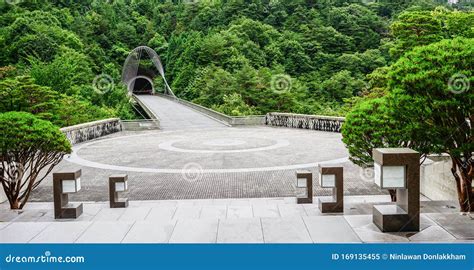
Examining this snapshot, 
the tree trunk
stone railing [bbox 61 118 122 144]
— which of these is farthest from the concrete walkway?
stone railing [bbox 61 118 122 144]

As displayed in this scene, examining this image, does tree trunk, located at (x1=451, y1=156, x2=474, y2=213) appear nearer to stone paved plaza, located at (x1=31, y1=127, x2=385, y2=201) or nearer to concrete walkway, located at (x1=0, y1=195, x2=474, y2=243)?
concrete walkway, located at (x1=0, y1=195, x2=474, y2=243)

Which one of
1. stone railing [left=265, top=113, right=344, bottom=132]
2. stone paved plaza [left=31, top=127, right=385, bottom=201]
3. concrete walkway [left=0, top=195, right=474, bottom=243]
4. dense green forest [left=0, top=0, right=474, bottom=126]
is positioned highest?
A: dense green forest [left=0, top=0, right=474, bottom=126]

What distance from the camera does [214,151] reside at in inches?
692

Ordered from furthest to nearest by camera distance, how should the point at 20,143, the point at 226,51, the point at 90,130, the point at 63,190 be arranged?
the point at 226,51 < the point at 90,130 < the point at 20,143 < the point at 63,190

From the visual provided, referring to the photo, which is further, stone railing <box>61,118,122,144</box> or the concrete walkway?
stone railing <box>61,118,122,144</box>

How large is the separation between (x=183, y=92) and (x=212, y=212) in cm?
5150

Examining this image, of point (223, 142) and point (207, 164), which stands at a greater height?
point (223, 142)

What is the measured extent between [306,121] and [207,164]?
1315 cm

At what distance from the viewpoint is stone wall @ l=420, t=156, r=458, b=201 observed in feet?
30.4

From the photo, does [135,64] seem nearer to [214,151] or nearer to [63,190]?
[214,151]

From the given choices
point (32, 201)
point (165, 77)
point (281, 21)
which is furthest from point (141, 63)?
point (32, 201)

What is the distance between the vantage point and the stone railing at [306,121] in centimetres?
2428

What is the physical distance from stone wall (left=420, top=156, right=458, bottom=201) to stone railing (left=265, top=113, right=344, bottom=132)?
518 inches

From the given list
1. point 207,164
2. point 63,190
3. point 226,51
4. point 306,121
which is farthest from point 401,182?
point 226,51
